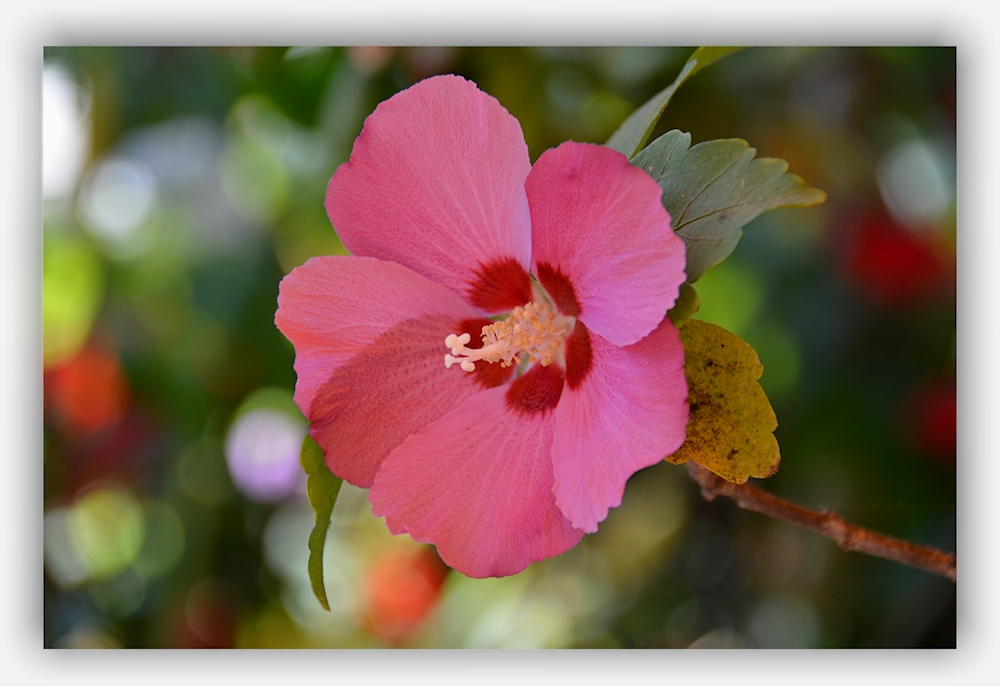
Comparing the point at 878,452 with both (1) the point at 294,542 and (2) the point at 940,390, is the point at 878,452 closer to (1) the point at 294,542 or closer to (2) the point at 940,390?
(2) the point at 940,390

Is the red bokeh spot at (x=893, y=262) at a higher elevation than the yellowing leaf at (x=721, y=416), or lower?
higher

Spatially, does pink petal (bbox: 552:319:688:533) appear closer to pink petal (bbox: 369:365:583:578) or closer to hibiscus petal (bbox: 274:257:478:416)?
pink petal (bbox: 369:365:583:578)

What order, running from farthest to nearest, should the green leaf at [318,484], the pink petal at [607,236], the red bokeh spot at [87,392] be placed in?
the red bokeh spot at [87,392] → the green leaf at [318,484] → the pink petal at [607,236]

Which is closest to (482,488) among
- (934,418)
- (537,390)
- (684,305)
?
(537,390)

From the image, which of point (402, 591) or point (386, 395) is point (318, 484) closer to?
point (386, 395)

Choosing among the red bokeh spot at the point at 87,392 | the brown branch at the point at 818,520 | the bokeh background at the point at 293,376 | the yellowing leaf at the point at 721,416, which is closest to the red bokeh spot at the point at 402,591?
the bokeh background at the point at 293,376

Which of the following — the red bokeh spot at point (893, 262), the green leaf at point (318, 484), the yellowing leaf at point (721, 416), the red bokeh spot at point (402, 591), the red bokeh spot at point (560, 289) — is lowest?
the red bokeh spot at point (402, 591)

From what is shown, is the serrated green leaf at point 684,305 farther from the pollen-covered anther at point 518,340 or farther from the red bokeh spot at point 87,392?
the red bokeh spot at point 87,392

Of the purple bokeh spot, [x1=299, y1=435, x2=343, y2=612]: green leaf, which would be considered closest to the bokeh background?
the purple bokeh spot
